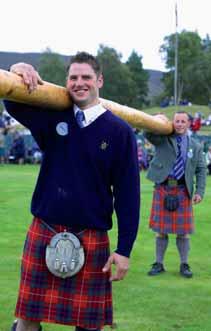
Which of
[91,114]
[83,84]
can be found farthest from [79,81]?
[91,114]

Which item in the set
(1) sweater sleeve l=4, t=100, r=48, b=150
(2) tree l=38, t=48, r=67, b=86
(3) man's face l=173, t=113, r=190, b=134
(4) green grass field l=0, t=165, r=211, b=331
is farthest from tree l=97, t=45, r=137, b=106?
(1) sweater sleeve l=4, t=100, r=48, b=150

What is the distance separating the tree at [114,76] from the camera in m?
59.3

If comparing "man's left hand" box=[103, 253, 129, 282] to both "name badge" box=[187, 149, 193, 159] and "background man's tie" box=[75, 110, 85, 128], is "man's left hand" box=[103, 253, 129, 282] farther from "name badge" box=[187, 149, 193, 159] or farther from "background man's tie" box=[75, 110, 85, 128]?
"name badge" box=[187, 149, 193, 159]

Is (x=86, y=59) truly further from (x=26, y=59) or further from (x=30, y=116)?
(x=26, y=59)

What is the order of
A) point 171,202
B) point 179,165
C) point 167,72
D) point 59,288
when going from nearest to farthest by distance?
point 59,288 → point 179,165 → point 171,202 → point 167,72

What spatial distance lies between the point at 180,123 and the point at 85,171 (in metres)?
2.63

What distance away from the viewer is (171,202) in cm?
632

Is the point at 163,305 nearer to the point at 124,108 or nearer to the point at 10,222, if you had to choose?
the point at 124,108

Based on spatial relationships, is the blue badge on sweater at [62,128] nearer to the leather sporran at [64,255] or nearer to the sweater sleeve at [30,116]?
the sweater sleeve at [30,116]

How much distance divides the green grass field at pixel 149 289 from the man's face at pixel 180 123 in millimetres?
1355

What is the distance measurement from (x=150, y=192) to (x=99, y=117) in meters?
11.3

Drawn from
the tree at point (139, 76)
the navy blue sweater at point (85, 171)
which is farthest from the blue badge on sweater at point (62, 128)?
A: the tree at point (139, 76)

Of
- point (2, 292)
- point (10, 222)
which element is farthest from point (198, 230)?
point (2, 292)

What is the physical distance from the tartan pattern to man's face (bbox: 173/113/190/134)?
8.27ft
